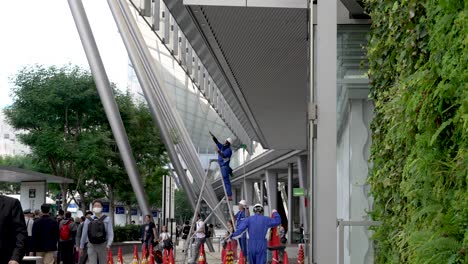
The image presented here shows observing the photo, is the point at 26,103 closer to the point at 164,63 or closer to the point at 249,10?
the point at 164,63

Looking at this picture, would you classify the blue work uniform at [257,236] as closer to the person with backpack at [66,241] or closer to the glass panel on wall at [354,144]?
the person with backpack at [66,241]

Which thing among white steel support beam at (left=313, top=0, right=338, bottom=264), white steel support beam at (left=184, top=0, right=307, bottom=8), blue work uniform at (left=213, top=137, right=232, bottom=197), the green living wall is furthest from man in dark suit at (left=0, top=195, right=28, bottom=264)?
blue work uniform at (left=213, top=137, right=232, bottom=197)

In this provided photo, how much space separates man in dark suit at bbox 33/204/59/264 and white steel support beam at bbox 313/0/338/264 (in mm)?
12823

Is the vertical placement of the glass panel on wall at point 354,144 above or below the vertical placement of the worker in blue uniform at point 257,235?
above

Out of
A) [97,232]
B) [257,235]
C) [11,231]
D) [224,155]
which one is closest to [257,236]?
[257,235]

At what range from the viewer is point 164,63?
64.3 metres

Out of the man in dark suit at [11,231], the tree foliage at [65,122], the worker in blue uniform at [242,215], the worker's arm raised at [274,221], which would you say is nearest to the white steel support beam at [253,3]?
the worker's arm raised at [274,221]

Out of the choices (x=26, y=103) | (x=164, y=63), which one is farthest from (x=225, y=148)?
(x=164, y=63)

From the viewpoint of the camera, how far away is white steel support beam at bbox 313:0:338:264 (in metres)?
5.27

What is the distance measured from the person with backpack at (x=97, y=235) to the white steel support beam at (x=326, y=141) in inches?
430

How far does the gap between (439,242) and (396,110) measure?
115cm

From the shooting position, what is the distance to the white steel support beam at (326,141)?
5273 millimetres

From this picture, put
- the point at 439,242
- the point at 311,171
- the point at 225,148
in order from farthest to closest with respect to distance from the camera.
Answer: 1. the point at 225,148
2. the point at 311,171
3. the point at 439,242

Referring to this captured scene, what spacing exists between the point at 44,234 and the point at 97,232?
204 centimetres
